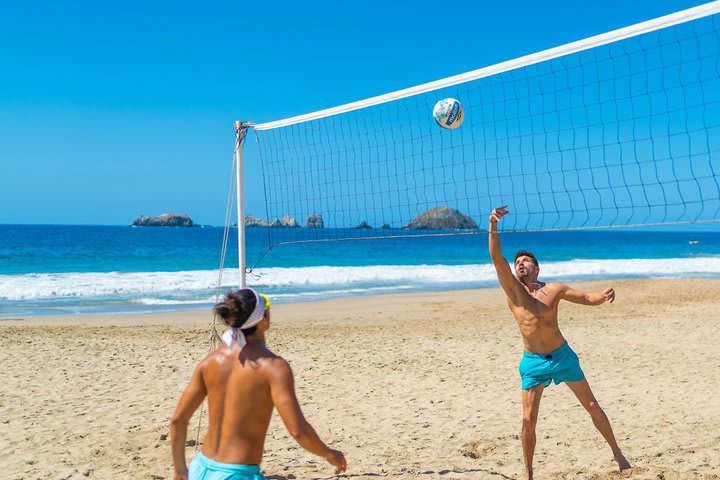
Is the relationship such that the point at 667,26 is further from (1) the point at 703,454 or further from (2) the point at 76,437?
(2) the point at 76,437

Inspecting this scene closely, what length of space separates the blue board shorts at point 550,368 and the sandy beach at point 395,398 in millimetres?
707

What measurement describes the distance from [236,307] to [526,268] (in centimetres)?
217

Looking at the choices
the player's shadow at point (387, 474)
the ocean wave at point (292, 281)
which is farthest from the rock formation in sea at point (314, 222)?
the player's shadow at point (387, 474)

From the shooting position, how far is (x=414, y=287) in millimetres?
19781

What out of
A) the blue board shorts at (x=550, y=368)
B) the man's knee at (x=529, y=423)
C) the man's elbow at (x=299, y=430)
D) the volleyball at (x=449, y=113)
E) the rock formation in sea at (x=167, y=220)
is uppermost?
the rock formation in sea at (x=167, y=220)

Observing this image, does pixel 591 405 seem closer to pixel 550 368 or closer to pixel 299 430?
pixel 550 368

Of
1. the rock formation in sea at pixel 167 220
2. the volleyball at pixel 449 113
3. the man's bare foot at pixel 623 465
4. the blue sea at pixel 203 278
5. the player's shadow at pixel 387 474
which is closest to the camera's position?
the man's bare foot at pixel 623 465

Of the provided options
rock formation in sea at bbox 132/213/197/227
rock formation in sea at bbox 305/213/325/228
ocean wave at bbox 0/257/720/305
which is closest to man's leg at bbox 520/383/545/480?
rock formation in sea at bbox 305/213/325/228

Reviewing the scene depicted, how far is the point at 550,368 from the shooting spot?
383 cm

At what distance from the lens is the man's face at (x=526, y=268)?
156 inches

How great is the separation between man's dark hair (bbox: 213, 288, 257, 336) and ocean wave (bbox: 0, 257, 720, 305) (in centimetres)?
1387

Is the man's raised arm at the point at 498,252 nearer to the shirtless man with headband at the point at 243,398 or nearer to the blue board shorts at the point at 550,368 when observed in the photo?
the blue board shorts at the point at 550,368

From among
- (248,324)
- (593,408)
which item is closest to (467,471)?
(593,408)

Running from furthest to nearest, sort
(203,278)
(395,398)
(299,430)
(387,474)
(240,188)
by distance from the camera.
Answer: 1. (203,278)
2. (395,398)
3. (240,188)
4. (387,474)
5. (299,430)
